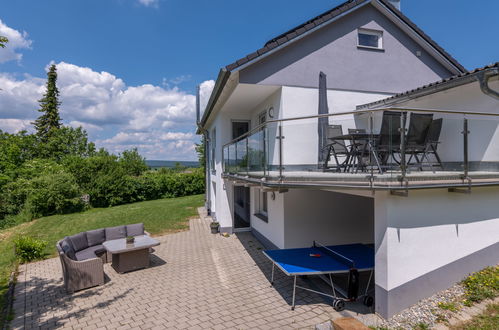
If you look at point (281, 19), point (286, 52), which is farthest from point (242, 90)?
point (281, 19)

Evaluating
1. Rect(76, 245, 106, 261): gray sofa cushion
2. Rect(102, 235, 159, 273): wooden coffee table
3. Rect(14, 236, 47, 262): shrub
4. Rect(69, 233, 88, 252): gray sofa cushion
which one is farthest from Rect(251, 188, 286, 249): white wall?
Rect(14, 236, 47, 262): shrub

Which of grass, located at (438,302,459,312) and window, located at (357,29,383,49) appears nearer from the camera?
grass, located at (438,302,459,312)

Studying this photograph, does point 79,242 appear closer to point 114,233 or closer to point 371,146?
point 114,233

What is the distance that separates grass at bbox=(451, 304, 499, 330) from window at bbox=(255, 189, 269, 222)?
6.07 metres

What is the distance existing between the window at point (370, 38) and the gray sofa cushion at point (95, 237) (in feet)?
35.0

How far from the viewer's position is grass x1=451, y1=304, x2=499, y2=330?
13.8 feet

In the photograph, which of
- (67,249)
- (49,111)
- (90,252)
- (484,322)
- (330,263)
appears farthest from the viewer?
(49,111)

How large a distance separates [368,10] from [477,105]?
4.89 meters

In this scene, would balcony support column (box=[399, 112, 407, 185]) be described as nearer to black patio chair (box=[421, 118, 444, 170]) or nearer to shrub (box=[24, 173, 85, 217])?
black patio chair (box=[421, 118, 444, 170])

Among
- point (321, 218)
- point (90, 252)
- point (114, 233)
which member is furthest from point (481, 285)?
point (114, 233)

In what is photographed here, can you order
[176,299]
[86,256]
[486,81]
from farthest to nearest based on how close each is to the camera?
[86,256], [176,299], [486,81]

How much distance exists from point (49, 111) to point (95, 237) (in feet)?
124

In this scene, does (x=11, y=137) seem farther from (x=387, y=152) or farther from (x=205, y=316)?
(x=387, y=152)

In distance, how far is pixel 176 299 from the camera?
6082 millimetres
